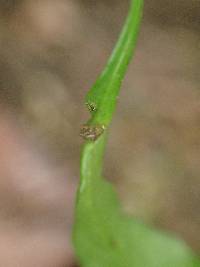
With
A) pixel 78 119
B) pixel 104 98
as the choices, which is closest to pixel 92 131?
pixel 104 98

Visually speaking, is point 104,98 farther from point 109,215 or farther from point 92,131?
point 109,215

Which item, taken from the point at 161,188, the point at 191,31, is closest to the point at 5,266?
the point at 161,188

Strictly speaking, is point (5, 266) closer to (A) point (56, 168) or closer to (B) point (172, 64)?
(A) point (56, 168)

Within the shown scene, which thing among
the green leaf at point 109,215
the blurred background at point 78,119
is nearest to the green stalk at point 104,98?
the green leaf at point 109,215

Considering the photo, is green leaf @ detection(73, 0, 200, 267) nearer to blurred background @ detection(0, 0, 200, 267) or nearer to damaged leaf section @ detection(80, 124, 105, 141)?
damaged leaf section @ detection(80, 124, 105, 141)

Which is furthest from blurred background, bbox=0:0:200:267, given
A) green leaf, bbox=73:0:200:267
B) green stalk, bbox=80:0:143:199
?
green stalk, bbox=80:0:143:199

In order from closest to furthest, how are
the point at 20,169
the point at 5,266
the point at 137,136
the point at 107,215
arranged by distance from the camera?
the point at 107,215 → the point at 5,266 → the point at 20,169 → the point at 137,136

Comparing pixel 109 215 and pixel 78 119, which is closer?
pixel 109 215
